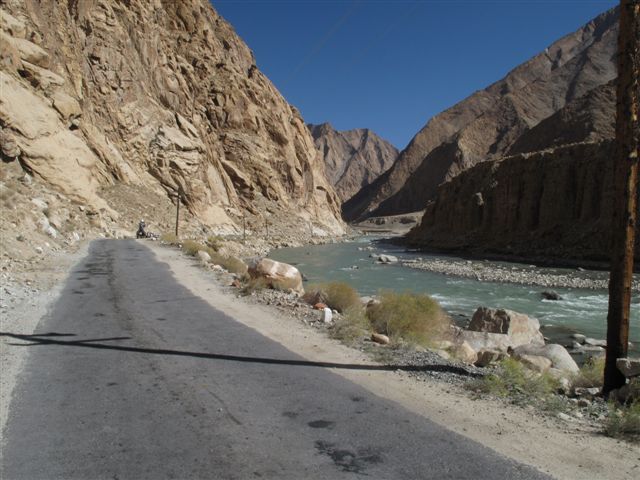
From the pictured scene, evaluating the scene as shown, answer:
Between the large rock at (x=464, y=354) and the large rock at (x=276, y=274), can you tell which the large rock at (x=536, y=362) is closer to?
the large rock at (x=464, y=354)

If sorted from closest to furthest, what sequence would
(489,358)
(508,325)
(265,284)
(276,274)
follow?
(489,358) < (508,325) < (265,284) < (276,274)

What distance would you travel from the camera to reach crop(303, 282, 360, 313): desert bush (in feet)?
39.1

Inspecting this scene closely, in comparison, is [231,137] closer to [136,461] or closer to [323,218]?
[323,218]

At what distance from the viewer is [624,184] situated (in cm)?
593

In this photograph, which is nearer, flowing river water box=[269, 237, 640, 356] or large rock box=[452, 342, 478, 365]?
large rock box=[452, 342, 478, 365]

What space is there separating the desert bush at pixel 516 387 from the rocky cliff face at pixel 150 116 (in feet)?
104

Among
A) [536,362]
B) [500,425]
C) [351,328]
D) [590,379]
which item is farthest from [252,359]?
[536,362]

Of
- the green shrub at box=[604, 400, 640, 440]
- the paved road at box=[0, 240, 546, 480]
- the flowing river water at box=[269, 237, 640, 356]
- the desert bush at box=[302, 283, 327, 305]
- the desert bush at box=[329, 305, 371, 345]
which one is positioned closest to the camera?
the paved road at box=[0, 240, 546, 480]

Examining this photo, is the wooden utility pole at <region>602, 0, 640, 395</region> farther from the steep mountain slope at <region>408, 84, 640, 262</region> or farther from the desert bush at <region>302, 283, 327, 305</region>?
the steep mountain slope at <region>408, 84, 640, 262</region>

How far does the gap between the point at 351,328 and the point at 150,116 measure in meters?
55.3

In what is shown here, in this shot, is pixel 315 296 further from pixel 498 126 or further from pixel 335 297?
pixel 498 126

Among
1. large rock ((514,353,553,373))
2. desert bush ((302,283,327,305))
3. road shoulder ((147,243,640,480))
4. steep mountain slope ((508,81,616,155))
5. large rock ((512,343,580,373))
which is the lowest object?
large rock ((512,343,580,373))

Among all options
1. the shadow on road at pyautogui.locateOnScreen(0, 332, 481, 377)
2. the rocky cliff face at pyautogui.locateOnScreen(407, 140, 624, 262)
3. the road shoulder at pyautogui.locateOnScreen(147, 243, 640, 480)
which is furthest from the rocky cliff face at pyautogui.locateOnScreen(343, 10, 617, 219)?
the road shoulder at pyautogui.locateOnScreen(147, 243, 640, 480)

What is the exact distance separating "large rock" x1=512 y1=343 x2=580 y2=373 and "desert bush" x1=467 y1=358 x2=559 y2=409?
3.03m
